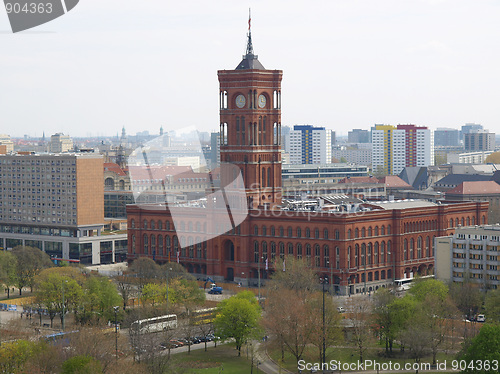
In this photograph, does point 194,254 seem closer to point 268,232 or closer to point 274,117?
point 268,232

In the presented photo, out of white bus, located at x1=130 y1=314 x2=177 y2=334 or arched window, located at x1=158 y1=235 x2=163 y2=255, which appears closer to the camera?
white bus, located at x1=130 y1=314 x2=177 y2=334

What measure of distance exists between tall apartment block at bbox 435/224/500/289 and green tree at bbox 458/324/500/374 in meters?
46.4

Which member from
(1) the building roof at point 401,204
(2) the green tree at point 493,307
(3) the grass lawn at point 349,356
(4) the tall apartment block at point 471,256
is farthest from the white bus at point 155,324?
(1) the building roof at point 401,204

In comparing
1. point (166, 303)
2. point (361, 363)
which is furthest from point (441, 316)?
point (166, 303)

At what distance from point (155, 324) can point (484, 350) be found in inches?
1761

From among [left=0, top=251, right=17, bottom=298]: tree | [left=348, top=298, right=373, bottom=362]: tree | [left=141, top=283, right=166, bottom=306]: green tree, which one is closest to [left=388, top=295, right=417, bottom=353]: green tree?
[left=348, top=298, right=373, bottom=362]: tree

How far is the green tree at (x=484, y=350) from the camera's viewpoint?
9038cm

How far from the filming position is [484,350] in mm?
91688

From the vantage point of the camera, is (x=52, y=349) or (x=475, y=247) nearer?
(x=52, y=349)

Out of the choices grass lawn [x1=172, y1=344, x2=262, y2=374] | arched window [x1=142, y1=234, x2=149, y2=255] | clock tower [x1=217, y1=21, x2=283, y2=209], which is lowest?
grass lawn [x1=172, y1=344, x2=262, y2=374]

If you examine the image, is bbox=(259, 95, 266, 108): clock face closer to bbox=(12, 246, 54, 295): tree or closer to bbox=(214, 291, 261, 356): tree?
bbox=(12, 246, 54, 295): tree

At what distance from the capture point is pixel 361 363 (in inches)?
4321

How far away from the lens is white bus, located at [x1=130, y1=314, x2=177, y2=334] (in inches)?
4660

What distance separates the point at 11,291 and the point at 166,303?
4421 cm
